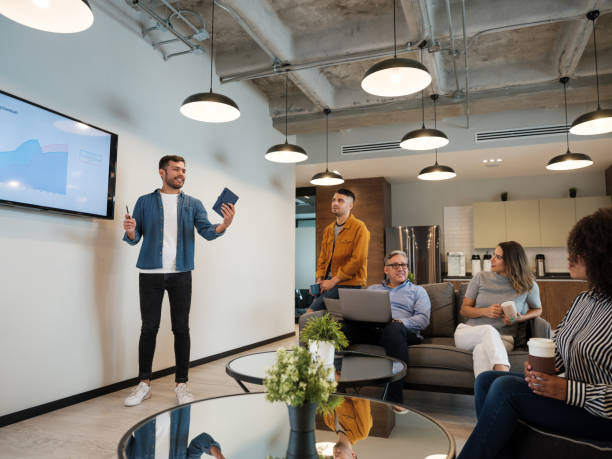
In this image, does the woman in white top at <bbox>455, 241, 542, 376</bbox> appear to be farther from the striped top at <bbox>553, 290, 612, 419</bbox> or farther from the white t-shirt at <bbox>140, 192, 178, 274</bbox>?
the white t-shirt at <bbox>140, 192, 178, 274</bbox>

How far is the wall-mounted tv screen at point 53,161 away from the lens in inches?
102

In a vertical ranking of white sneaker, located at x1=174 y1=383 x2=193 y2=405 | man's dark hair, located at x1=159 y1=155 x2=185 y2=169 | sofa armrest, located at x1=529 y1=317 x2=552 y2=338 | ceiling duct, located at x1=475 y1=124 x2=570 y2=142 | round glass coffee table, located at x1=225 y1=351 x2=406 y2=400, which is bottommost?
white sneaker, located at x1=174 y1=383 x2=193 y2=405

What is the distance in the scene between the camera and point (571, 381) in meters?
1.26

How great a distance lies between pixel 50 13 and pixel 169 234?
1.54 m

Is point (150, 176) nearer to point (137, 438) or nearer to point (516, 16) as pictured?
point (137, 438)

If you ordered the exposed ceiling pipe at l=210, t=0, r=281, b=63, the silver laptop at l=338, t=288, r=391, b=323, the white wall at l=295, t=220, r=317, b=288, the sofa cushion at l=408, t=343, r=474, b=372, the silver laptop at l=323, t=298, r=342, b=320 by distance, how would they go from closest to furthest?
the sofa cushion at l=408, t=343, r=474, b=372, the silver laptop at l=338, t=288, r=391, b=323, the silver laptop at l=323, t=298, r=342, b=320, the exposed ceiling pipe at l=210, t=0, r=281, b=63, the white wall at l=295, t=220, r=317, b=288

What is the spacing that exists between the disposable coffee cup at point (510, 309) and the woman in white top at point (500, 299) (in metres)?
0.03

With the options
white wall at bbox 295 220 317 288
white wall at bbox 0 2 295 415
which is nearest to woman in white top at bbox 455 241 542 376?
white wall at bbox 0 2 295 415

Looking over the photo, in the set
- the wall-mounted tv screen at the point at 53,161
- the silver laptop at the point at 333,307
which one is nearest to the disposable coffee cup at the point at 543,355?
the silver laptop at the point at 333,307

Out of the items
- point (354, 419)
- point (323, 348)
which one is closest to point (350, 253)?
point (323, 348)

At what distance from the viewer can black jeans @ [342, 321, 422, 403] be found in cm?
262

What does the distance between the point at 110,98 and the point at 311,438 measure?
10.2 ft

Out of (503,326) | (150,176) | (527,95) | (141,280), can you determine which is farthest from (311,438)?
(527,95)

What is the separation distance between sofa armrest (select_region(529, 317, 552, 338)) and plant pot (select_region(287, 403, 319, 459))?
2.10 m
